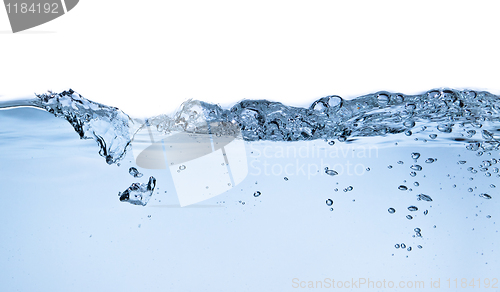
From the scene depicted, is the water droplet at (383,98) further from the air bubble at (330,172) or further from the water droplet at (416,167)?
the water droplet at (416,167)

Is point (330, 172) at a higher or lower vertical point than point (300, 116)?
lower

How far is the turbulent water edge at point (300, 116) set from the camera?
2561mm

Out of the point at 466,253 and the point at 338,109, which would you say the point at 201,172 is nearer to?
the point at 338,109

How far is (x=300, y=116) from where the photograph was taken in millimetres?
2758

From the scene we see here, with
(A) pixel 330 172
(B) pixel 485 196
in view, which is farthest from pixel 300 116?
(B) pixel 485 196

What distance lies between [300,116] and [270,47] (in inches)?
26.2

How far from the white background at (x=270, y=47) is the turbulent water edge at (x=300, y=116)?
0.11 m

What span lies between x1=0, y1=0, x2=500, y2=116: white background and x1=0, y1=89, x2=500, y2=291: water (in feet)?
1.53

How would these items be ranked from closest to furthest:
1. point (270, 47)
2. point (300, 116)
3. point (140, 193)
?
point (270, 47)
point (300, 116)
point (140, 193)

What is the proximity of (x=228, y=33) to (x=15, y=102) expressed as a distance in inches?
82.2

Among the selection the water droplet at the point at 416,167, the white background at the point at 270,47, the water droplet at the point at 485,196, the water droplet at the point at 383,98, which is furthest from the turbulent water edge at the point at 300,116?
the water droplet at the point at 485,196

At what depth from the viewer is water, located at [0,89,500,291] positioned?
3.07 meters

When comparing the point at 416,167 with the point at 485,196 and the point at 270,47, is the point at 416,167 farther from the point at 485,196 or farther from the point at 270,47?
the point at 270,47

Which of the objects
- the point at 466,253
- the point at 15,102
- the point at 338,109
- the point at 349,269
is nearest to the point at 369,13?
the point at 338,109
